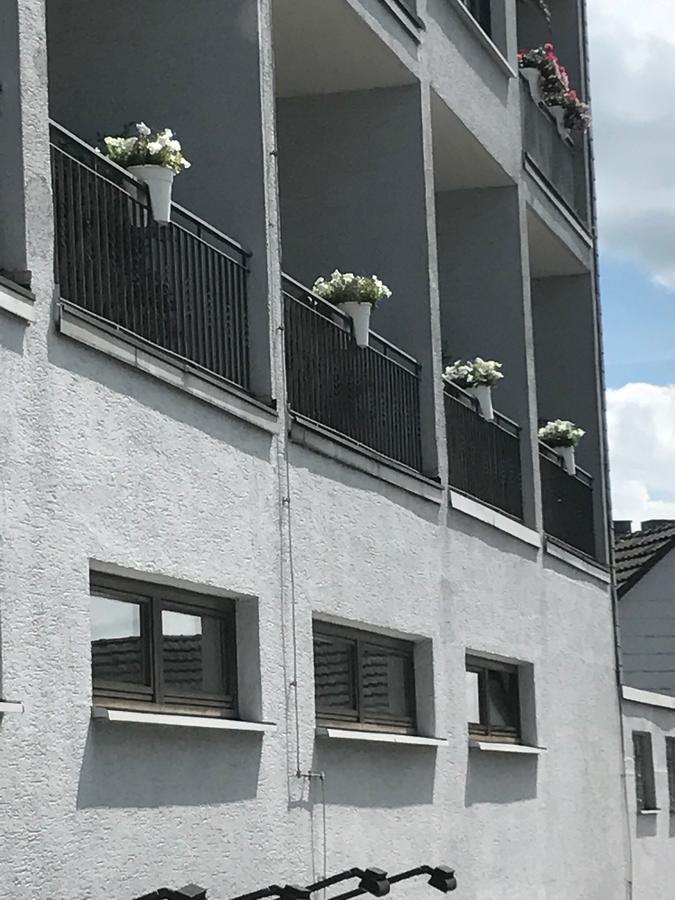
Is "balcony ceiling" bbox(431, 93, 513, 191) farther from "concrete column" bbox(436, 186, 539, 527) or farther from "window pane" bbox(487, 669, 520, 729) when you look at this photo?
"window pane" bbox(487, 669, 520, 729)

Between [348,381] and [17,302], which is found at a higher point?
[348,381]

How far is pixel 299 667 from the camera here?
1277 cm

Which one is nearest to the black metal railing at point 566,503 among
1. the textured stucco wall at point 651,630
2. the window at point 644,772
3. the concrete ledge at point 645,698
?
the concrete ledge at point 645,698

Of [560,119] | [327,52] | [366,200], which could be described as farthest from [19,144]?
[560,119]

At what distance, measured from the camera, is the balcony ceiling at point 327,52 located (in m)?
14.8

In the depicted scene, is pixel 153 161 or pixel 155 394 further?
pixel 153 161

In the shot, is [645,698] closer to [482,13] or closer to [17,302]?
[482,13]

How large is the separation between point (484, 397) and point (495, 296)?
172 centimetres

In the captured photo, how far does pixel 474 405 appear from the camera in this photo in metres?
18.2

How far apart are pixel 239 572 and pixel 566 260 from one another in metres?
10.7

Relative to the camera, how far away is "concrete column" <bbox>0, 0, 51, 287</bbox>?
9805 millimetres

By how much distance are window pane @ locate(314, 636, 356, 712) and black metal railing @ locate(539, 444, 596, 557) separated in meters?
5.90

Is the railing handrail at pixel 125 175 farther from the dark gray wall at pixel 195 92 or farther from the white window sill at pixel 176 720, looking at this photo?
the white window sill at pixel 176 720

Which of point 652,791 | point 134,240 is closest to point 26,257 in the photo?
point 134,240
